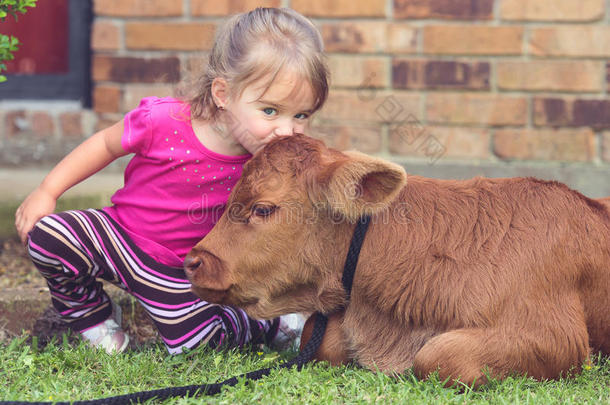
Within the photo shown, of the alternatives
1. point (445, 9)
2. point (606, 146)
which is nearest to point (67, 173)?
point (445, 9)

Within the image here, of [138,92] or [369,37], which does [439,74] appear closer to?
[369,37]

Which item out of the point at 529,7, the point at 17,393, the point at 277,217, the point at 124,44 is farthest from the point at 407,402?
the point at 124,44

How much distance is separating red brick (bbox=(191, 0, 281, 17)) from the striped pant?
1.87 metres

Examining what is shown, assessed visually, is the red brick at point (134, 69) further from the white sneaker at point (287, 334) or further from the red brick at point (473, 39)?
the white sneaker at point (287, 334)

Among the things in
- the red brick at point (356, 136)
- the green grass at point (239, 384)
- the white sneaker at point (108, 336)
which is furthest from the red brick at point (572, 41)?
the white sneaker at point (108, 336)

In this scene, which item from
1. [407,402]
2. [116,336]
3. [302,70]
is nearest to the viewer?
[407,402]

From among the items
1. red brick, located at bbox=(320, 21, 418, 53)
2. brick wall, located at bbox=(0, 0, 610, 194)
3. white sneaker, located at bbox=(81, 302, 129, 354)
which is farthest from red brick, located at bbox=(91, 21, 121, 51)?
white sneaker, located at bbox=(81, 302, 129, 354)

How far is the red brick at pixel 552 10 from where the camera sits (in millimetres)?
4340

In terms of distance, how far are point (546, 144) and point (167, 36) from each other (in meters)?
2.48

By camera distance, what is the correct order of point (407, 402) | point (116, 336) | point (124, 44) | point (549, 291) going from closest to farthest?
point (407, 402), point (549, 291), point (116, 336), point (124, 44)

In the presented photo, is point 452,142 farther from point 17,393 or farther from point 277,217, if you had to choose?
point 17,393

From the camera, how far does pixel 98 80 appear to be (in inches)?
188

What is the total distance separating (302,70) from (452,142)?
6.25 feet

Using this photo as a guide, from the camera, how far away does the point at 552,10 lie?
4.37 metres
